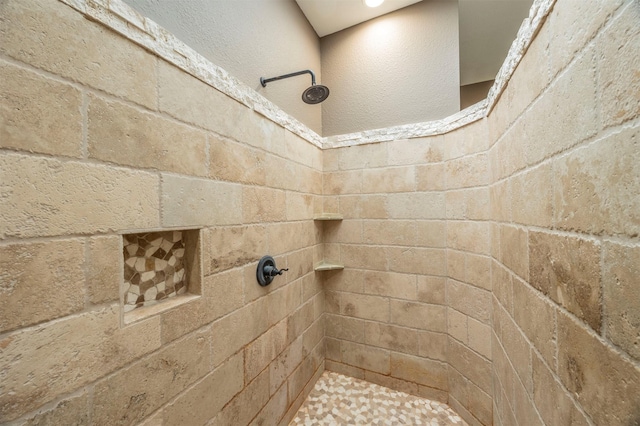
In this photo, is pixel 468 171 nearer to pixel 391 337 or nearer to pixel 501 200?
pixel 501 200

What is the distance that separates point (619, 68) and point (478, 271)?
1201 mm

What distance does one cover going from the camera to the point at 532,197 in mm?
821

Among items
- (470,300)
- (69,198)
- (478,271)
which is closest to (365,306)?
(470,300)

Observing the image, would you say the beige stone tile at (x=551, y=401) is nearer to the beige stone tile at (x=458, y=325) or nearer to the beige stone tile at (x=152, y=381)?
the beige stone tile at (x=458, y=325)

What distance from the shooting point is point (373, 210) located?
181 centimetres

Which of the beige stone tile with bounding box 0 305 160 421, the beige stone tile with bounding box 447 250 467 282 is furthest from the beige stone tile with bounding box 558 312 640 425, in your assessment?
the beige stone tile with bounding box 0 305 160 421

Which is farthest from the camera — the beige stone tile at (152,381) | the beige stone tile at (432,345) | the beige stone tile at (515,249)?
the beige stone tile at (432,345)

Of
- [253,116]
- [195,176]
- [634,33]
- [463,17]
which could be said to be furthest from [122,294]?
[463,17]

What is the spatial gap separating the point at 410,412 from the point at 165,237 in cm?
184

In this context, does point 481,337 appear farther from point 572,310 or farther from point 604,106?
point 604,106

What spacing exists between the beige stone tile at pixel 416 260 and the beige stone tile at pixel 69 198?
1.53 m

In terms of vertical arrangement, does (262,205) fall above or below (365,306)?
above

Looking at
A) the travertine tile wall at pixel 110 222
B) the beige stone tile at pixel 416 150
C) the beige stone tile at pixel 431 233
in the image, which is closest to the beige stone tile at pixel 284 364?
the travertine tile wall at pixel 110 222

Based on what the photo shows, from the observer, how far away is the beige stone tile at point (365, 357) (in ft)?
5.83
